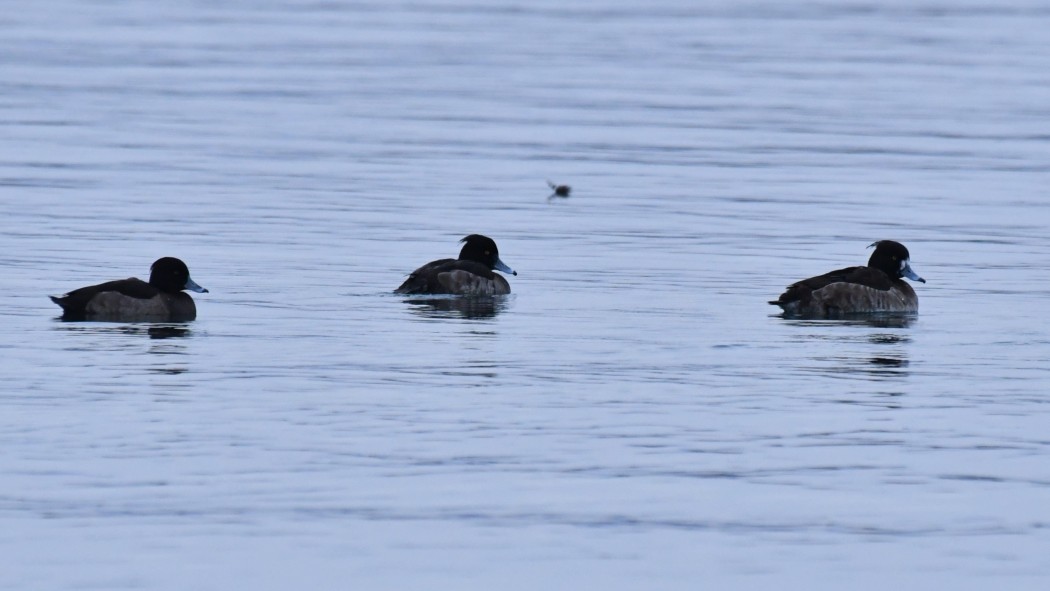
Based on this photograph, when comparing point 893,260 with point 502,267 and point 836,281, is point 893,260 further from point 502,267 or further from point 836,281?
point 502,267

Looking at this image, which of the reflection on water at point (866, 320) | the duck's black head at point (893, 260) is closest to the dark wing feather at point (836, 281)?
the reflection on water at point (866, 320)

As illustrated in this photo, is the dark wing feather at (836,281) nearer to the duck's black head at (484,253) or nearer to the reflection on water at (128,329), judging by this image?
the duck's black head at (484,253)

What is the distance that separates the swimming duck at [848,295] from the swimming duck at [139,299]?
483 centimetres

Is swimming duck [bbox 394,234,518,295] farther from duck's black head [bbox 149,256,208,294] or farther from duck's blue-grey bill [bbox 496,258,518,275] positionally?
duck's black head [bbox 149,256,208,294]

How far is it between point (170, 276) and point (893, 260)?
6.23m

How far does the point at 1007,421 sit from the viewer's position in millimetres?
12875

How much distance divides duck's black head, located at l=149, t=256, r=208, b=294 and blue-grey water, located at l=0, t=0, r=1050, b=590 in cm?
30

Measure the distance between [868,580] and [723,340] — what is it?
267 inches

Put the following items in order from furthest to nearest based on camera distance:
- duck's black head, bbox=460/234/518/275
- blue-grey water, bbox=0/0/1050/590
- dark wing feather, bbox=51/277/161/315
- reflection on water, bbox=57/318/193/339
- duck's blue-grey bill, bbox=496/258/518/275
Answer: duck's blue-grey bill, bbox=496/258/518/275 < duck's black head, bbox=460/234/518/275 < dark wing feather, bbox=51/277/161/315 < reflection on water, bbox=57/318/193/339 < blue-grey water, bbox=0/0/1050/590

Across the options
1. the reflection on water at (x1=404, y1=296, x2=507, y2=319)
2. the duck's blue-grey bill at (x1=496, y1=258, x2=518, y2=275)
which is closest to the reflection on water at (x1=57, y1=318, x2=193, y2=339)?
the reflection on water at (x1=404, y1=296, x2=507, y2=319)

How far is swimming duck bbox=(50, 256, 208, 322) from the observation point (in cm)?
1678

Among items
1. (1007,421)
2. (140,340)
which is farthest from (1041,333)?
(140,340)

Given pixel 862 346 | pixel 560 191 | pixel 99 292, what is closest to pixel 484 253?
pixel 99 292

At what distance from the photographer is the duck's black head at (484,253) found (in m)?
19.7
